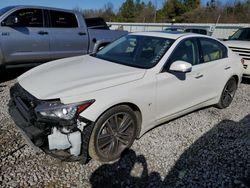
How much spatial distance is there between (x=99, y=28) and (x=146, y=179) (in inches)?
246

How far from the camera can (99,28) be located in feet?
28.0

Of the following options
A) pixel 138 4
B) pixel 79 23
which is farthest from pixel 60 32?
pixel 138 4

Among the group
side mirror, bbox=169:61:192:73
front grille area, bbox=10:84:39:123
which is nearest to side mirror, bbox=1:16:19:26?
front grille area, bbox=10:84:39:123

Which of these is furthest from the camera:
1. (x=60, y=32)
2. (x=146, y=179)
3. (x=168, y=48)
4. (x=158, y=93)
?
(x=60, y=32)

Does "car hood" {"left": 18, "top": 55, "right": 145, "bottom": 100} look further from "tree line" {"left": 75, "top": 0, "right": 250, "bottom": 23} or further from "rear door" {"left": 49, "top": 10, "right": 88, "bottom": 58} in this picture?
"tree line" {"left": 75, "top": 0, "right": 250, "bottom": 23}

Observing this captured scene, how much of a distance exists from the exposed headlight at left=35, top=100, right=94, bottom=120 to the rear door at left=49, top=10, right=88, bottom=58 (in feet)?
14.8

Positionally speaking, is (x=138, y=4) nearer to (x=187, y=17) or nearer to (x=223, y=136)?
(x=187, y=17)

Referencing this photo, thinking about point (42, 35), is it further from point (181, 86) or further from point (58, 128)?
point (58, 128)

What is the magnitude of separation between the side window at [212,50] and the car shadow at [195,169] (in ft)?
5.00

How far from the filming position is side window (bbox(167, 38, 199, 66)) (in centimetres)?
406

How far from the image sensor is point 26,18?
21.8ft

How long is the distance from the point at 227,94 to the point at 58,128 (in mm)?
3946

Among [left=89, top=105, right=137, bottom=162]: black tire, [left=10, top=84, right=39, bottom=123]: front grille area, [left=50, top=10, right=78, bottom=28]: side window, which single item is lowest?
[left=89, top=105, right=137, bottom=162]: black tire

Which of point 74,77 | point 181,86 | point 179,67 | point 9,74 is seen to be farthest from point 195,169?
point 9,74
